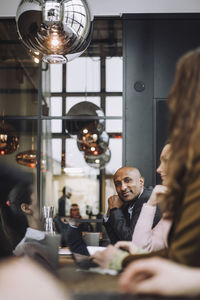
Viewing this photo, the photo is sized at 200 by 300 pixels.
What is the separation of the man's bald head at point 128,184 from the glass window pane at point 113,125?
7.31 feet

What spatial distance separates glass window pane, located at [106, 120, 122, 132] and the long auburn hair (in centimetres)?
441

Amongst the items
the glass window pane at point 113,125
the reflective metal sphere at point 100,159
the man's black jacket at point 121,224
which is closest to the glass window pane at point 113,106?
the glass window pane at point 113,125

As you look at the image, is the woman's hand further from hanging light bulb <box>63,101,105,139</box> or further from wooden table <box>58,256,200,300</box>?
hanging light bulb <box>63,101,105,139</box>

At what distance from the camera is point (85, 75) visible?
22.5 ft

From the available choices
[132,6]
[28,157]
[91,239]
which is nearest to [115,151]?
[28,157]

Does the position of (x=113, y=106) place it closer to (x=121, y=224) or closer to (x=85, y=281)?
(x=121, y=224)

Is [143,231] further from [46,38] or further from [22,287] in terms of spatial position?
[22,287]

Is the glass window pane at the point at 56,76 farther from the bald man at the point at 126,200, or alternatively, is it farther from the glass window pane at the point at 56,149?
the bald man at the point at 126,200

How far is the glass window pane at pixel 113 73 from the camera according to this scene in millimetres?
6336

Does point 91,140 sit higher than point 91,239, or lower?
higher

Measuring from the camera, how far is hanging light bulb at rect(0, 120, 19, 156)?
208 inches

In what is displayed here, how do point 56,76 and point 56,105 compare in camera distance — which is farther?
point 56,76

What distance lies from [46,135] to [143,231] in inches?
218

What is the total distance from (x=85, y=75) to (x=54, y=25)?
483cm
